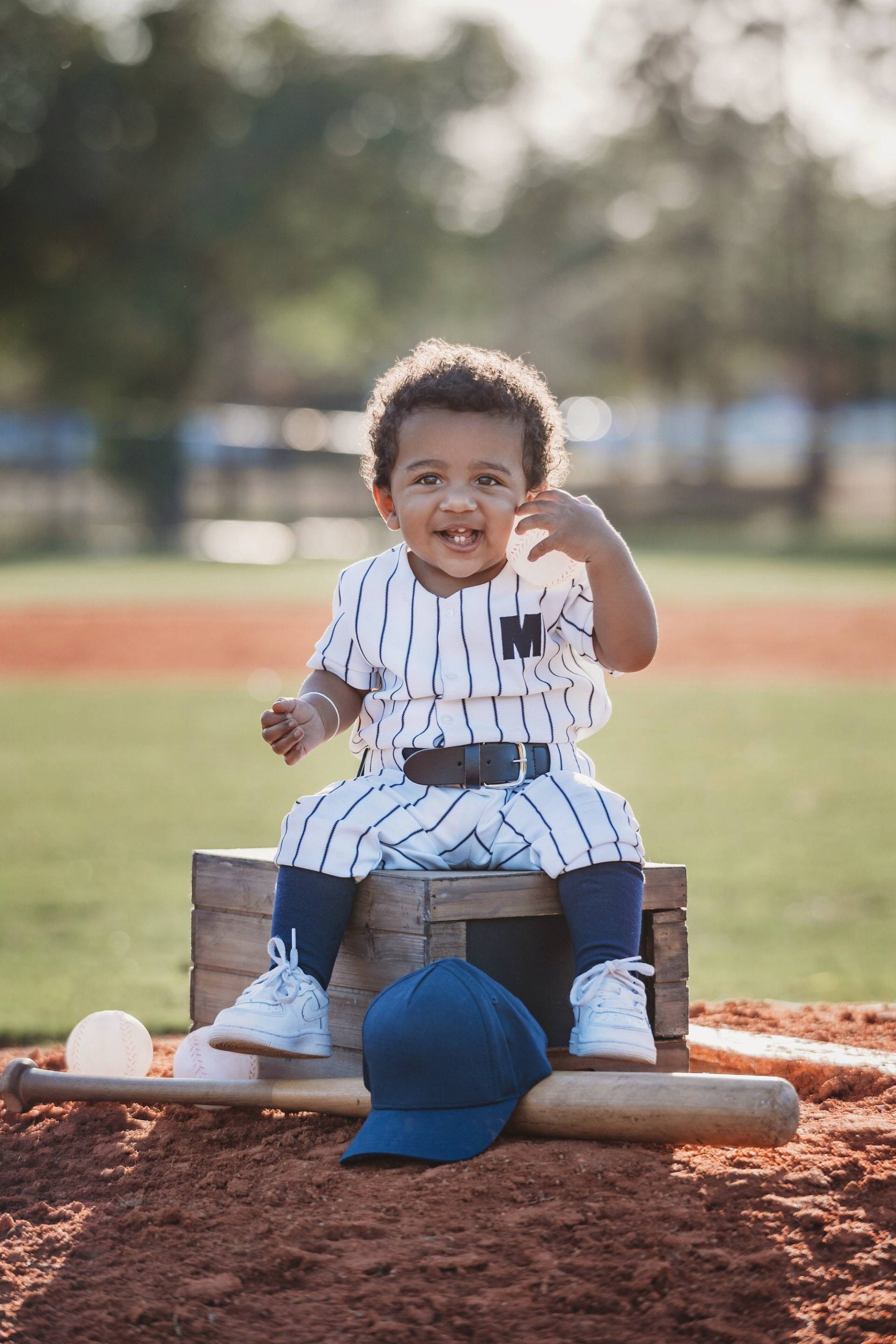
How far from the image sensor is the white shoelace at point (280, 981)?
252cm

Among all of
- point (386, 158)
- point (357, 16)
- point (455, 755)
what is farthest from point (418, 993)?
point (357, 16)

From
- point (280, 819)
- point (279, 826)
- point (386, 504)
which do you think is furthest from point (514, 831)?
point (280, 819)

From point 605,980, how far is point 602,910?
12cm

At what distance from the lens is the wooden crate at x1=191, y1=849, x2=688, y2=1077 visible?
2.56 meters

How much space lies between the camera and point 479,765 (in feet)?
9.12

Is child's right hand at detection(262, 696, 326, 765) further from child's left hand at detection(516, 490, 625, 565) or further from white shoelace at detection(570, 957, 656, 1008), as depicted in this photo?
white shoelace at detection(570, 957, 656, 1008)

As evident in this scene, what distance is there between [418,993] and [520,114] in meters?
50.1

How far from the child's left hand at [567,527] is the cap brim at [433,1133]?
3.17ft

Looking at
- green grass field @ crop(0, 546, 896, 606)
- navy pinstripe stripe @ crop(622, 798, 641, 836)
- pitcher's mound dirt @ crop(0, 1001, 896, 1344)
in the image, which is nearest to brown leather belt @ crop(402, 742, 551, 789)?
navy pinstripe stripe @ crop(622, 798, 641, 836)

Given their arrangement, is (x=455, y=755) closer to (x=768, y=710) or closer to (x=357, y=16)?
(x=768, y=710)

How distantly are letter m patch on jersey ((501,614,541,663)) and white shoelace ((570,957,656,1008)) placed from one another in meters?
0.63

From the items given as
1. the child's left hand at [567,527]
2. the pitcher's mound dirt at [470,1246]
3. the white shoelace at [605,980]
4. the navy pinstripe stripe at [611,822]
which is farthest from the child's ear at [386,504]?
the pitcher's mound dirt at [470,1246]

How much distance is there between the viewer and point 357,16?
45.8m

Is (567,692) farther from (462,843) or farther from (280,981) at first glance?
(280,981)
